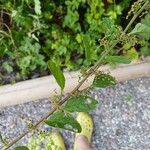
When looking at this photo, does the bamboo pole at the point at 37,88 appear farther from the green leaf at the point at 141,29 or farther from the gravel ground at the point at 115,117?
the green leaf at the point at 141,29

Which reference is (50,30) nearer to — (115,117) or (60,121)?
(115,117)

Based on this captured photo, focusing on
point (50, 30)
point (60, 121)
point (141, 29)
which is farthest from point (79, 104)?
point (50, 30)

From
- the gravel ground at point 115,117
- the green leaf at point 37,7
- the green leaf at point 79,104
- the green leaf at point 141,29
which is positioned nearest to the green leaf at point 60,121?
the green leaf at point 79,104

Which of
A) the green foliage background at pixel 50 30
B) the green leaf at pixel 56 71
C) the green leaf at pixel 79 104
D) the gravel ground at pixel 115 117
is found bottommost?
the gravel ground at pixel 115 117

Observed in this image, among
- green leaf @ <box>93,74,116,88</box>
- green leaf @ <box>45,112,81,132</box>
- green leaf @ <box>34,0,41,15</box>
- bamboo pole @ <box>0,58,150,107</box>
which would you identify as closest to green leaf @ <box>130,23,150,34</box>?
green leaf @ <box>93,74,116,88</box>

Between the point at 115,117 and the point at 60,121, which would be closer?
the point at 60,121

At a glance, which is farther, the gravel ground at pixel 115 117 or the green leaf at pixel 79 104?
the gravel ground at pixel 115 117

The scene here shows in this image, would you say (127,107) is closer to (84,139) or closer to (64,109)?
(84,139)
